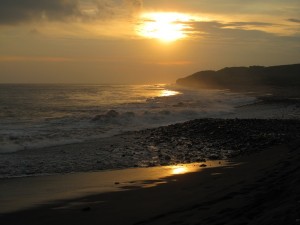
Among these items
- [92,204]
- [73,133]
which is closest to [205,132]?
[73,133]

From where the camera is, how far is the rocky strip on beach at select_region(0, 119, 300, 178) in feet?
39.7

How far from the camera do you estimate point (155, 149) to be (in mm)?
15180

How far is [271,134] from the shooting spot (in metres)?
17.0

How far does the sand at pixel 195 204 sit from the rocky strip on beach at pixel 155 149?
11.9 ft

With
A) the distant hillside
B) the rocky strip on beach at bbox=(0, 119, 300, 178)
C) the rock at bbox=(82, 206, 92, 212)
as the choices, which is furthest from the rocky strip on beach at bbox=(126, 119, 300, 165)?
the distant hillside

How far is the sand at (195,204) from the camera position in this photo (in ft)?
18.6

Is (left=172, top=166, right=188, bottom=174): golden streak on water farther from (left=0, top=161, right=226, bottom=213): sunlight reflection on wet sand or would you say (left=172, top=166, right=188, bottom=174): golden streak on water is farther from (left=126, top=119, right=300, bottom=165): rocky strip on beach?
(left=126, top=119, right=300, bottom=165): rocky strip on beach

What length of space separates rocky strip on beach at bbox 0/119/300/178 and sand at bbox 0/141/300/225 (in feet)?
11.9

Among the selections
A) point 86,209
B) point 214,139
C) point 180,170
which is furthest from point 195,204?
point 214,139

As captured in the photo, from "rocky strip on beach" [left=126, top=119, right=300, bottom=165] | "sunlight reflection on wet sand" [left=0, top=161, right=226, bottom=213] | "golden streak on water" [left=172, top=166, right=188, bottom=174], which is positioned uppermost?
"sunlight reflection on wet sand" [left=0, top=161, right=226, bottom=213]

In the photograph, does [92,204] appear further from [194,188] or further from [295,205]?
[295,205]

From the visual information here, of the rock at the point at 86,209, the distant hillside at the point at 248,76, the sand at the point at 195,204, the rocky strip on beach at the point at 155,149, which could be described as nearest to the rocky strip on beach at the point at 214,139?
the rocky strip on beach at the point at 155,149

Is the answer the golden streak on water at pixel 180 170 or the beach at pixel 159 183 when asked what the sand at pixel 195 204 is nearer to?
the beach at pixel 159 183

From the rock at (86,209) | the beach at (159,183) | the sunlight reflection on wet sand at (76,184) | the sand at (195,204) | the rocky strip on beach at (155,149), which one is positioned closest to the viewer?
the sand at (195,204)
